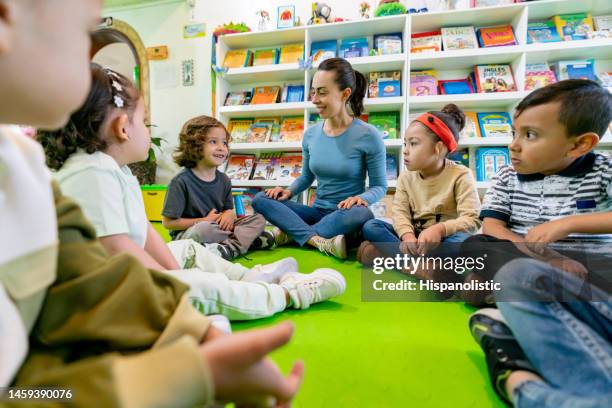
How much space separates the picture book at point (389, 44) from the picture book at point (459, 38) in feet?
1.00

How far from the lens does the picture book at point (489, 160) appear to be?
219 centimetres

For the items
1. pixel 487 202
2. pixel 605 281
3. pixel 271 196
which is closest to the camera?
pixel 605 281

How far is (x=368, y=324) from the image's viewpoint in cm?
74

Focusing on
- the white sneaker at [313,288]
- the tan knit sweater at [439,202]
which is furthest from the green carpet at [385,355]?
the tan knit sweater at [439,202]

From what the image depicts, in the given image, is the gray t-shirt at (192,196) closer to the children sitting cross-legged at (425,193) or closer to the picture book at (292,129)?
the children sitting cross-legged at (425,193)

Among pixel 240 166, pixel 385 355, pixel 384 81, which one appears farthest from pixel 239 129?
pixel 385 355

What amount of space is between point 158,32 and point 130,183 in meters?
2.97

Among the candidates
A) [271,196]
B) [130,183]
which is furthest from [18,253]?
[271,196]

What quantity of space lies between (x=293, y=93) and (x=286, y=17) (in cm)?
59

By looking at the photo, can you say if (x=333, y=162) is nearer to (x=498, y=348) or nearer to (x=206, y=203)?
(x=206, y=203)

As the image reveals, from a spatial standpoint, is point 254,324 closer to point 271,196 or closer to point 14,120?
point 14,120

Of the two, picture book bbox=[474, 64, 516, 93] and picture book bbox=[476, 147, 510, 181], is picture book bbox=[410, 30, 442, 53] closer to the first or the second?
picture book bbox=[474, 64, 516, 93]

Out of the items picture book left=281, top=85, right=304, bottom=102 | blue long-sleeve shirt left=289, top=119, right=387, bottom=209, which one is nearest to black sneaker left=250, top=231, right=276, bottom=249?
blue long-sleeve shirt left=289, top=119, right=387, bottom=209

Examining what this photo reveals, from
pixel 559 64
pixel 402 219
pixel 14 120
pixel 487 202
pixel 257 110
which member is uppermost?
pixel 559 64
